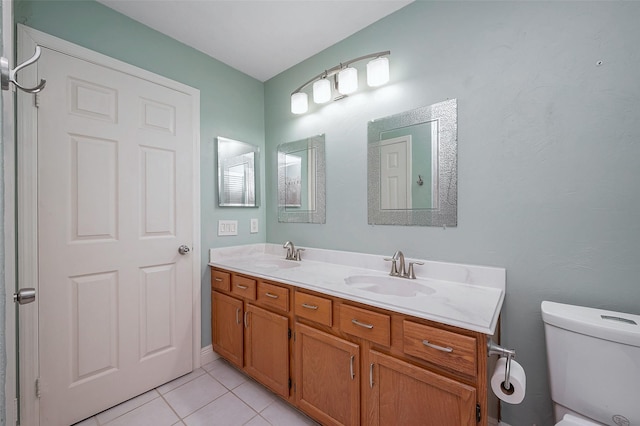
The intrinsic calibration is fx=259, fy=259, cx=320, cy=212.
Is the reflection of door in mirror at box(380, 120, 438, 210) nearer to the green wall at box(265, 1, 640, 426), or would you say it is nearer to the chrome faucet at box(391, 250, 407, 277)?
the green wall at box(265, 1, 640, 426)

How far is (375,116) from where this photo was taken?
173 cm

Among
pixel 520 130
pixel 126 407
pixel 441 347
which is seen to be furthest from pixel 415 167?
pixel 126 407

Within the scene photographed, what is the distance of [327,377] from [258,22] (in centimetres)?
218

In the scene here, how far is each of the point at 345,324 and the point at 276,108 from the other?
194 cm

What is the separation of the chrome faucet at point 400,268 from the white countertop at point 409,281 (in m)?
0.04

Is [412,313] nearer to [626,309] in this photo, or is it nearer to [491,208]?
[491,208]

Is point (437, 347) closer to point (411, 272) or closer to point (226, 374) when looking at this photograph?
point (411, 272)

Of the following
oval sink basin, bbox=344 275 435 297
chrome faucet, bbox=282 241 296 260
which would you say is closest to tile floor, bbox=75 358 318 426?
oval sink basin, bbox=344 275 435 297

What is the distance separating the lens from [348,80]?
1.74 m

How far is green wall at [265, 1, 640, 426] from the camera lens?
1.06 metres

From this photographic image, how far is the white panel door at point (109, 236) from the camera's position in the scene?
1.40 metres

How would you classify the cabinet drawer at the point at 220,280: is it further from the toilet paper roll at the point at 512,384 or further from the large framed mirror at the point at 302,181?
the toilet paper roll at the point at 512,384

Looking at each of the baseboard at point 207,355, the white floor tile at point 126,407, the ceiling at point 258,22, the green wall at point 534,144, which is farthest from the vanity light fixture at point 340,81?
the white floor tile at point 126,407

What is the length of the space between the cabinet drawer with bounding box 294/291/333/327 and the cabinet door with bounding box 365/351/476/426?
267mm
